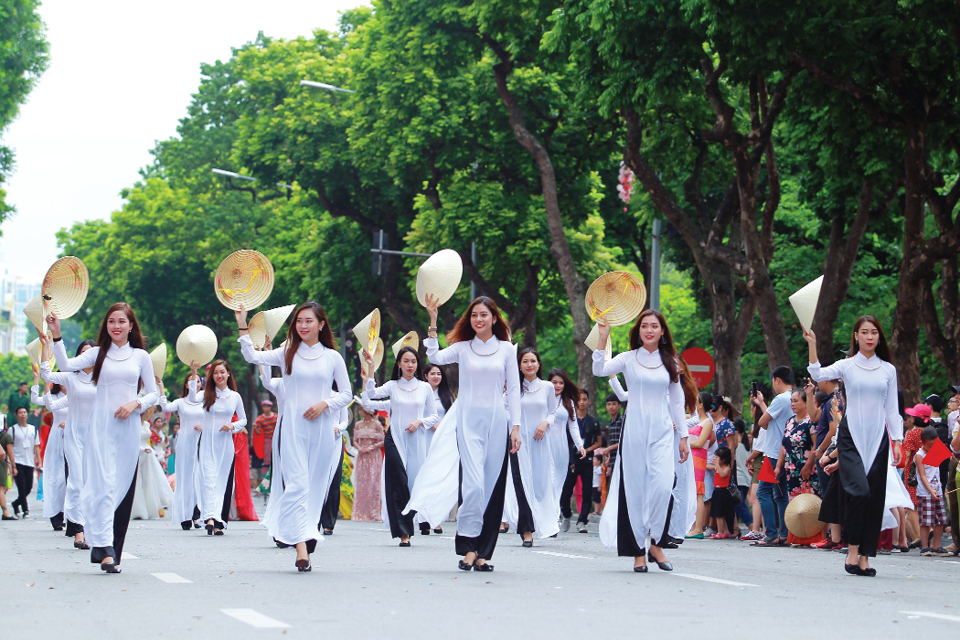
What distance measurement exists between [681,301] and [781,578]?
41944 millimetres

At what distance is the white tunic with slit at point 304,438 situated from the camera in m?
10.1

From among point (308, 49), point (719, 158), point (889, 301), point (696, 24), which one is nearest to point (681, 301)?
point (308, 49)

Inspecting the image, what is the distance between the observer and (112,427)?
33.9 ft

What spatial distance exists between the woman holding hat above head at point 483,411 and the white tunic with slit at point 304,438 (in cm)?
86

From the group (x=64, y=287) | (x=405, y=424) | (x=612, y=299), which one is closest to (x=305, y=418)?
(x=64, y=287)

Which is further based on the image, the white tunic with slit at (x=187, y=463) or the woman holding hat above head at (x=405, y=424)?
the white tunic with slit at (x=187, y=463)

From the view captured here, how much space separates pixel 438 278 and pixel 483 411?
101 cm

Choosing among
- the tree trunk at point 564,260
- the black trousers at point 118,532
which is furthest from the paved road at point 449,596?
the tree trunk at point 564,260

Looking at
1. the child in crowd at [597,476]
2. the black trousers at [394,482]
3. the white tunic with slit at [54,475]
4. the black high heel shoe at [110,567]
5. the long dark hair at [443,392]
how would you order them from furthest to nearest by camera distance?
the child in crowd at [597,476], the white tunic with slit at [54,475], the long dark hair at [443,392], the black trousers at [394,482], the black high heel shoe at [110,567]

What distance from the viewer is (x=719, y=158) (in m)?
24.3

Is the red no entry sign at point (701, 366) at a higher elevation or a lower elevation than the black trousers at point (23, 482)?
higher

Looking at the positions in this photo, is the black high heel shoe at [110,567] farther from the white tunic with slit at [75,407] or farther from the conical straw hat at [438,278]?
the conical straw hat at [438,278]

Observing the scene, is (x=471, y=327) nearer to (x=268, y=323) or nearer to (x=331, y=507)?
(x=268, y=323)

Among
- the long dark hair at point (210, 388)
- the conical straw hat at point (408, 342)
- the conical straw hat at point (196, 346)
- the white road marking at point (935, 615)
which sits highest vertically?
the conical straw hat at point (408, 342)
